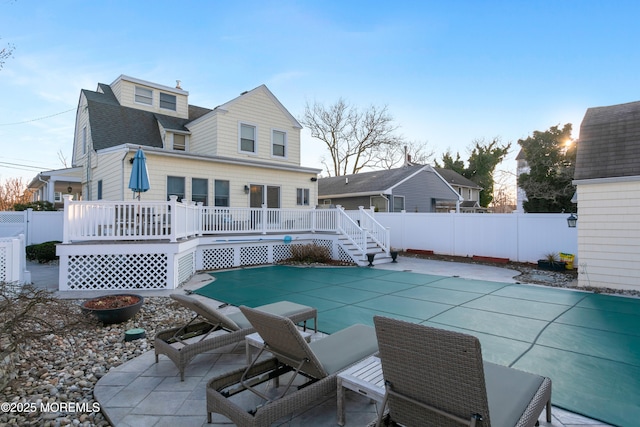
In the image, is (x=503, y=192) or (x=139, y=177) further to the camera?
(x=503, y=192)

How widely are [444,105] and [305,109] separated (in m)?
16.9

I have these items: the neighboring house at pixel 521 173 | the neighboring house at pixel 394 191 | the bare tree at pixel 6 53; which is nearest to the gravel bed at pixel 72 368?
the bare tree at pixel 6 53

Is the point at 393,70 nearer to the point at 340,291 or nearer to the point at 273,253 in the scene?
the point at 273,253

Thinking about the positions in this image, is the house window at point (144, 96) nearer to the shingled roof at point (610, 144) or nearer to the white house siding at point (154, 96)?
the white house siding at point (154, 96)

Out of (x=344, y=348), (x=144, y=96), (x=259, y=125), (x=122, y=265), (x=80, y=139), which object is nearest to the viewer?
(x=344, y=348)

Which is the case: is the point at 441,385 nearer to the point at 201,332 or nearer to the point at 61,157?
the point at 201,332

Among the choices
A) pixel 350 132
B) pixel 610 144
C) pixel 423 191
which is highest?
pixel 350 132

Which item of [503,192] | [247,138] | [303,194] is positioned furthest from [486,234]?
[503,192]

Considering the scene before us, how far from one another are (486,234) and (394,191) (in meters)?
8.19

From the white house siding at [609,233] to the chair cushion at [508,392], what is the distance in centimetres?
698

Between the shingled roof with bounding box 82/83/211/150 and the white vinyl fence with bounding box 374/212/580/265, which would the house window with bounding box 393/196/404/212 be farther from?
the shingled roof with bounding box 82/83/211/150

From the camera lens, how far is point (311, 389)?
253 centimetres

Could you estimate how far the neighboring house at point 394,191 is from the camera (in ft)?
66.0

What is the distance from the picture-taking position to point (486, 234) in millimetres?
12172
